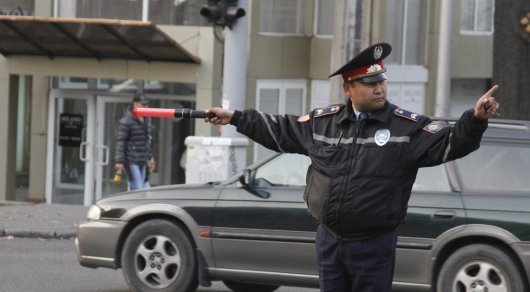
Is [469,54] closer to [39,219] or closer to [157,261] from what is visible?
[39,219]

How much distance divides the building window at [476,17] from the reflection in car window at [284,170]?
13848 mm

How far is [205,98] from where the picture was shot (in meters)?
18.4

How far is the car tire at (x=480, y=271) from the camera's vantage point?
8.57m

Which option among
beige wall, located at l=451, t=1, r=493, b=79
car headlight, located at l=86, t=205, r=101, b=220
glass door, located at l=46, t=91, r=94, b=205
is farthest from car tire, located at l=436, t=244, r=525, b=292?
beige wall, located at l=451, t=1, r=493, b=79

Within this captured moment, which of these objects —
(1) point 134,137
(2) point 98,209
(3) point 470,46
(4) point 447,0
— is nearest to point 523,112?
(4) point 447,0

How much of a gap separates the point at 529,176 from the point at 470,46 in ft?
46.9

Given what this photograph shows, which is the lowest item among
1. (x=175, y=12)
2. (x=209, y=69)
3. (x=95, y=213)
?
(x=95, y=213)

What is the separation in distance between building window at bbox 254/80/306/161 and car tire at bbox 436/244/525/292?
10.5m

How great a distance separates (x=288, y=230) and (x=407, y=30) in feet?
40.8

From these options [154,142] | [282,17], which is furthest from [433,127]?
[282,17]

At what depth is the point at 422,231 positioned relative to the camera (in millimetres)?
8836

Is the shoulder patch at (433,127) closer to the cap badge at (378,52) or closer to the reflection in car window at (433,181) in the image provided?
the cap badge at (378,52)

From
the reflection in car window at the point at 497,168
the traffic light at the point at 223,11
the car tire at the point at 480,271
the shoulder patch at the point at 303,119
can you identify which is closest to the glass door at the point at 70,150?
the traffic light at the point at 223,11

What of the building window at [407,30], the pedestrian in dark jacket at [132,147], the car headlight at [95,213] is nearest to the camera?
the car headlight at [95,213]
